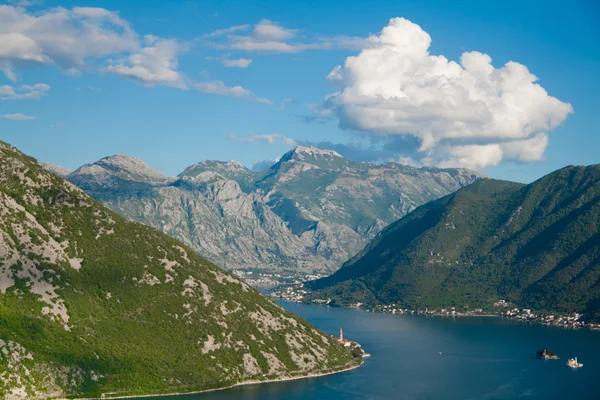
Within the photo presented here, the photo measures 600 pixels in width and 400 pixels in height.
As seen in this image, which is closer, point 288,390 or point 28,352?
point 28,352

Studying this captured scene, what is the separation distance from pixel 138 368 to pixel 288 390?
1444 inches

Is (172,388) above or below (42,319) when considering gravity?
below

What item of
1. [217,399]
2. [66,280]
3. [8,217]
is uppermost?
[8,217]

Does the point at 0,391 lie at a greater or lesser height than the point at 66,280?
lesser

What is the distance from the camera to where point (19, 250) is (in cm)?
19400

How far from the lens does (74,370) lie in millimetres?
175000

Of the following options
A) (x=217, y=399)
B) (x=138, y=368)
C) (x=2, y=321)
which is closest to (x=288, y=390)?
(x=217, y=399)

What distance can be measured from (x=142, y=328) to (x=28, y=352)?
34.6 meters

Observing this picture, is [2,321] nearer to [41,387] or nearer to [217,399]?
[41,387]

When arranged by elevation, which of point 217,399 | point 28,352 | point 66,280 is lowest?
point 217,399

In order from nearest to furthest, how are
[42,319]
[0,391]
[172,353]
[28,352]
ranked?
[0,391] → [28,352] → [42,319] → [172,353]

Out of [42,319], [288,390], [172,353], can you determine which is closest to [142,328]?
[172,353]

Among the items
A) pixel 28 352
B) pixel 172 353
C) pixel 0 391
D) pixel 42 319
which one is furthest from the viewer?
pixel 172 353

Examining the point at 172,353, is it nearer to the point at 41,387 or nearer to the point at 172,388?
the point at 172,388
